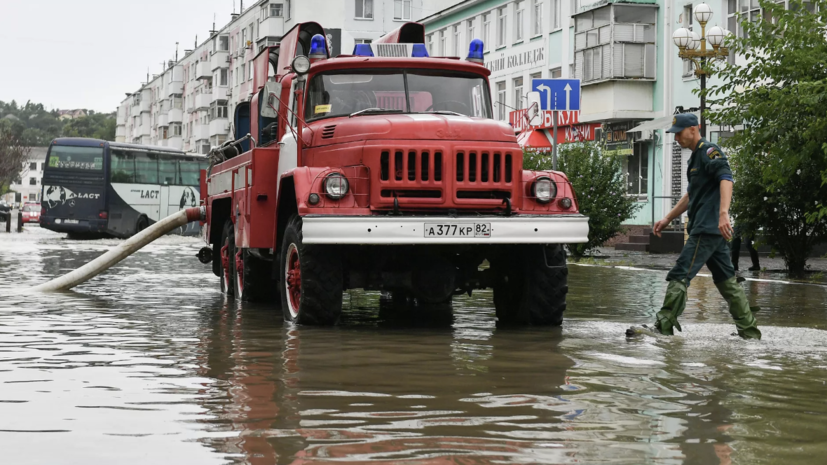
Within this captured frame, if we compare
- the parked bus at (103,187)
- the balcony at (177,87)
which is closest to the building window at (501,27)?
the parked bus at (103,187)

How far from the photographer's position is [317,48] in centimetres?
1230

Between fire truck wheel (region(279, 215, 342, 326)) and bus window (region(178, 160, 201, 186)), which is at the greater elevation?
bus window (region(178, 160, 201, 186))

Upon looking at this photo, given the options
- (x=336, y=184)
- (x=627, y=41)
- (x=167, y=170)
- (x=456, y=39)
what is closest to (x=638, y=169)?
(x=627, y=41)

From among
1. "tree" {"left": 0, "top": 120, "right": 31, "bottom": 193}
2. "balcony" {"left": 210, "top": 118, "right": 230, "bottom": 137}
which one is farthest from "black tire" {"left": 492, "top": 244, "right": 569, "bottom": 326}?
"tree" {"left": 0, "top": 120, "right": 31, "bottom": 193}

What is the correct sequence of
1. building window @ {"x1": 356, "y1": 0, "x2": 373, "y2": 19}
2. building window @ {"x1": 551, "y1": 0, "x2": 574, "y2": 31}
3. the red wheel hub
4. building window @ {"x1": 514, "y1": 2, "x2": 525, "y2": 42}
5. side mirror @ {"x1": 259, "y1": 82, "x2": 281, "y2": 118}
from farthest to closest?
building window @ {"x1": 356, "y1": 0, "x2": 373, "y2": 19} < building window @ {"x1": 514, "y1": 2, "x2": 525, "y2": 42} < building window @ {"x1": 551, "y1": 0, "x2": 574, "y2": 31} < side mirror @ {"x1": 259, "y1": 82, "x2": 281, "y2": 118} < the red wheel hub

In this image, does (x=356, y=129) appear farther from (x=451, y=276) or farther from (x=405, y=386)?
(x=405, y=386)

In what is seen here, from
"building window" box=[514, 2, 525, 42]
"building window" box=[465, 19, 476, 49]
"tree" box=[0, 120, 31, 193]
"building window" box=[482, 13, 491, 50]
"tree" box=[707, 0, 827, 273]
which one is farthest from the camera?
"tree" box=[0, 120, 31, 193]

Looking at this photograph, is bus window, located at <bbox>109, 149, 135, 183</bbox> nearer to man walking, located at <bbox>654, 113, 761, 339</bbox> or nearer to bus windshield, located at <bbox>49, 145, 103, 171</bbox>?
bus windshield, located at <bbox>49, 145, 103, 171</bbox>

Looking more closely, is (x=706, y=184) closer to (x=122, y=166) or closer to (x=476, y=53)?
(x=476, y=53)

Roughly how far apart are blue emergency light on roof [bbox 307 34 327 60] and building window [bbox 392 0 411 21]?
70770 mm

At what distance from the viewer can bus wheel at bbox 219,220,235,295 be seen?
15.0 metres

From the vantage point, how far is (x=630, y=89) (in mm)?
40750

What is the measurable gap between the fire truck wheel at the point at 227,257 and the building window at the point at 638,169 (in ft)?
90.3

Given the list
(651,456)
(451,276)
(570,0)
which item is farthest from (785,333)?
(570,0)
